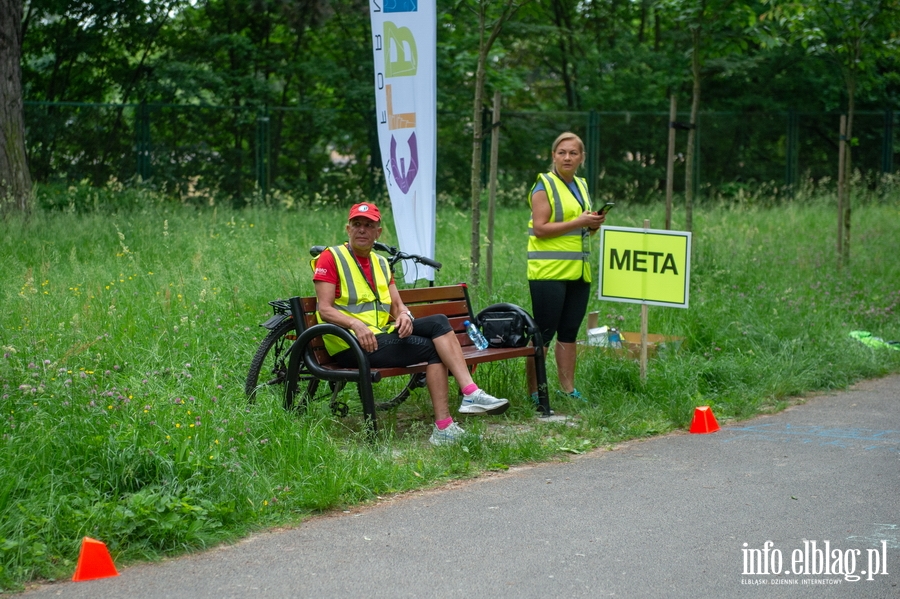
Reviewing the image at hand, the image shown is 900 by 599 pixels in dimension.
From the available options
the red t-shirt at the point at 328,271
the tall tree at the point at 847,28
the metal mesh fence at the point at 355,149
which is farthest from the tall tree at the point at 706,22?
the metal mesh fence at the point at 355,149

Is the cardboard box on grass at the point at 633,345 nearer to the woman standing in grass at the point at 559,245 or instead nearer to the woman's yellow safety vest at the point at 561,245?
the woman standing in grass at the point at 559,245

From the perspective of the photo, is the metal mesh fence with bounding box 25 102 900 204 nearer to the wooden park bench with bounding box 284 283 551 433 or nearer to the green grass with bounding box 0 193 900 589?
the green grass with bounding box 0 193 900 589

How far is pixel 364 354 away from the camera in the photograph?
20.7 ft

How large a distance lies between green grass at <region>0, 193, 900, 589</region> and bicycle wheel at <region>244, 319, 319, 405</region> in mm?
191

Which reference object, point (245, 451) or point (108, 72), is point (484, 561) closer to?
point (245, 451)

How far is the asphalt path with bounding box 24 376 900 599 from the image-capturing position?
4309 mm

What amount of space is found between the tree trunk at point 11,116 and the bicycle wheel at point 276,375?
26.4 feet

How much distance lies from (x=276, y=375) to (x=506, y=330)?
5.38 ft

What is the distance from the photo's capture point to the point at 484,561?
4.60m

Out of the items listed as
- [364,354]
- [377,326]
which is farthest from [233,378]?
[364,354]

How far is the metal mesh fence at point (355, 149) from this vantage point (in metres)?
18.5

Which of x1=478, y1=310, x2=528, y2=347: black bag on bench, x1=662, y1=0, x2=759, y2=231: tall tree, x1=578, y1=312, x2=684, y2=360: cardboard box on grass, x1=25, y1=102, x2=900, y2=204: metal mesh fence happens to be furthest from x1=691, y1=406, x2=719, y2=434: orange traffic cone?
x1=25, y1=102, x2=900, y2=204: metal mesh fence

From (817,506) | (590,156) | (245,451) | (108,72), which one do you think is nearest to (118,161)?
(108,72)

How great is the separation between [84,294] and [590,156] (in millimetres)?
16301
